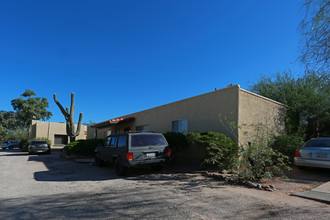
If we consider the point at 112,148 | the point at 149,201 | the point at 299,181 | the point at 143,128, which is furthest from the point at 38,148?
the point at 299,181

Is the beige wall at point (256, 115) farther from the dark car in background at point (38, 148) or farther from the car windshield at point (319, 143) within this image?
the dark car in background at point (38, 148)

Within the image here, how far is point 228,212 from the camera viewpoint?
13.1 ft

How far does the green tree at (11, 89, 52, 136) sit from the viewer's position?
131 feet

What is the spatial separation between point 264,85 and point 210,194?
12.1m

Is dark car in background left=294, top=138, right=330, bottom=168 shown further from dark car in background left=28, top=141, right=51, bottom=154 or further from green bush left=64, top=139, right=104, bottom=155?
dark car in background left=28, top=141, right=51, bottom=154

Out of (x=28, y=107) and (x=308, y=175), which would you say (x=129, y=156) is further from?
(x=28, y=107)

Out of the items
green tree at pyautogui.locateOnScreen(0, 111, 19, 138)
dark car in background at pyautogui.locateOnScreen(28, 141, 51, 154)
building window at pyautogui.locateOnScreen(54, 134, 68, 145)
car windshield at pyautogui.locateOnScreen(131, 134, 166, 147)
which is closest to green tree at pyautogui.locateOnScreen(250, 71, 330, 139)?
car windshield at pyautogui.locateOnScreen(131, 134, 166, 147)

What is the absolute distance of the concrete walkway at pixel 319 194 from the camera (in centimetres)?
461

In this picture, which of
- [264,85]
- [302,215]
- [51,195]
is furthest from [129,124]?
[302,215]

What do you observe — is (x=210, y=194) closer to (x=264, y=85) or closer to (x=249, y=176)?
(x=249, y=176)

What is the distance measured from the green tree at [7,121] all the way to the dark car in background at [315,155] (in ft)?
227

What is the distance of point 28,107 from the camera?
39906 mm

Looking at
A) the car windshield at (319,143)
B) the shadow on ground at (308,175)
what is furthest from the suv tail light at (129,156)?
the car windshield at (319,143)

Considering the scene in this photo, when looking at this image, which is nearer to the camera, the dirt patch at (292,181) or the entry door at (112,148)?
the dirt patch at (292,181)
